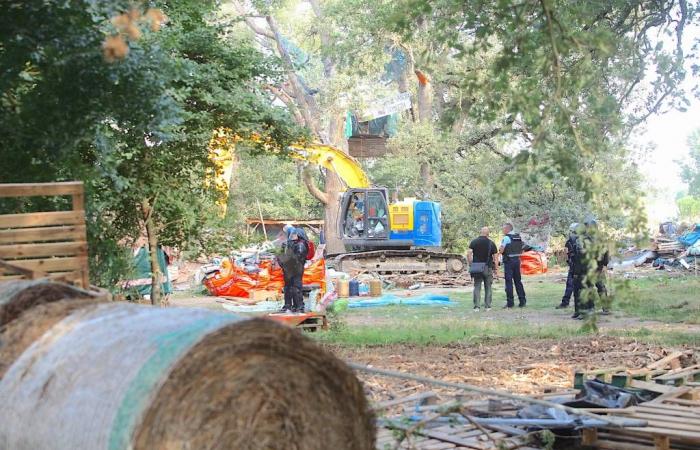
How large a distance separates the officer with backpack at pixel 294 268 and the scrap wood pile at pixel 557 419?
32.1 ft

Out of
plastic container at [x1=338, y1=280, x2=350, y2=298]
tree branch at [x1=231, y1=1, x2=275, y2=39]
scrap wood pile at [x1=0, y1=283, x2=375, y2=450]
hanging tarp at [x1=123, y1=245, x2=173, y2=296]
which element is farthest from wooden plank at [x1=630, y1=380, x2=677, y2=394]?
tree branch at [x1=231, y1=1, x2=275, y2=39]

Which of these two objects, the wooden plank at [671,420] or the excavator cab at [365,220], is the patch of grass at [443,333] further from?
the excavator cab at [365,220]

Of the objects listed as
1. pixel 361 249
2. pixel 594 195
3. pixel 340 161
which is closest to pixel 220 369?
pixel 594 195

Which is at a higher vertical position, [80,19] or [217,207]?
[80,19]

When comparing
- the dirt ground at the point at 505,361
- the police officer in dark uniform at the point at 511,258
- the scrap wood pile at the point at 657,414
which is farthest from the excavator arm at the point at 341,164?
the scrap wood pile at the point at 657,414

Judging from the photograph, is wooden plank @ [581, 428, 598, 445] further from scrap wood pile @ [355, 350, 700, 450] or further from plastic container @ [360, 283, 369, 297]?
plastic container @ [360, 283, 369, 297]

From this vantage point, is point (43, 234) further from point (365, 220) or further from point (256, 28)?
point (256, 28)

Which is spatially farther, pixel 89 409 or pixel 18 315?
pixel 18 315

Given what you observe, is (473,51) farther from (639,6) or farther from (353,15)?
(353,15)

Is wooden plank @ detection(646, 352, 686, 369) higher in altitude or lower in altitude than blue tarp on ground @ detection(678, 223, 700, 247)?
lower

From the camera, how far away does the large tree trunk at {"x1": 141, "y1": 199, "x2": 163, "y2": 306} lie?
15148mm

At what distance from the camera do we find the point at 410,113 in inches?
1602

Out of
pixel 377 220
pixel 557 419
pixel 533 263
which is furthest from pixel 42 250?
pixel 533 263

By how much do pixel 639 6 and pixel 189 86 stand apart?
7110 mm
